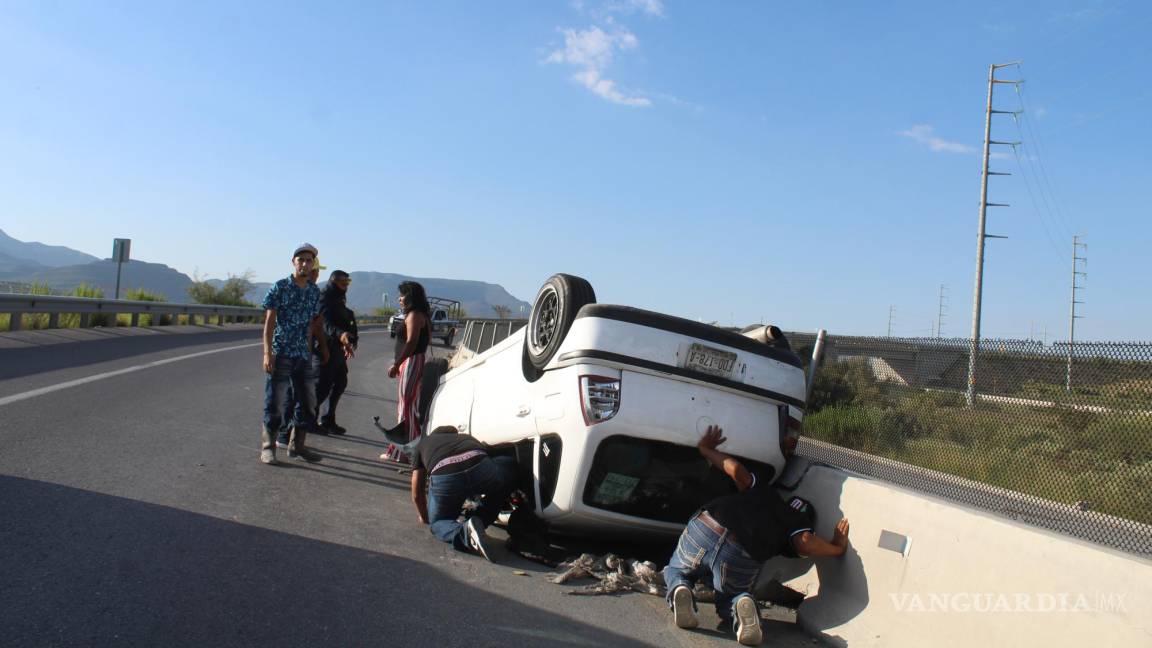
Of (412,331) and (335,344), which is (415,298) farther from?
(335,344)

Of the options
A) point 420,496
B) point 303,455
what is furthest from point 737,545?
point 303,455

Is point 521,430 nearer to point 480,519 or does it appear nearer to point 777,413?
point 480,519

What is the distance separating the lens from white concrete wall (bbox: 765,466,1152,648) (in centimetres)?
321

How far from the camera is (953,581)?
3854 mm

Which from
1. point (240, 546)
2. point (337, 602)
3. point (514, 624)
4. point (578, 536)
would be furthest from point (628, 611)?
point (240, 546)

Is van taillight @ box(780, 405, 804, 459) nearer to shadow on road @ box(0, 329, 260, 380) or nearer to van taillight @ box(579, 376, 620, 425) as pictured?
van taillight @ box(579, 376, 620, 425)

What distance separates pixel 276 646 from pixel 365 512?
2.54 meters

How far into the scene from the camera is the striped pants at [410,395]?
26.7 feet

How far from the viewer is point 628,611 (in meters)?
4.51

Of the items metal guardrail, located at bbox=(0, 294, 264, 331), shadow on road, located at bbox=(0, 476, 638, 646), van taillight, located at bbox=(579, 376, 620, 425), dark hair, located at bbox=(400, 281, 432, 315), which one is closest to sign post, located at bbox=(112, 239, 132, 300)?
metal guardrail, located at bbox=(0, 294, 264, 331)

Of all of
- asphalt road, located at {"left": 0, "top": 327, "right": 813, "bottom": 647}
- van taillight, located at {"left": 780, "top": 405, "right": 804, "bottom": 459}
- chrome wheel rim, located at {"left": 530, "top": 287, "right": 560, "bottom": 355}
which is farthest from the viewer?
chrome wheel rim, located at {"left": 530, "top": 287, "right": 560, "bottom": 355}

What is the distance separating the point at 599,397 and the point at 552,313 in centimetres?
95

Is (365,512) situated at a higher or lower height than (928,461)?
lower

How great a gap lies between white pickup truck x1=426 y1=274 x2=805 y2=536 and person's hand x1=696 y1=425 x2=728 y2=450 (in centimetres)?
4
